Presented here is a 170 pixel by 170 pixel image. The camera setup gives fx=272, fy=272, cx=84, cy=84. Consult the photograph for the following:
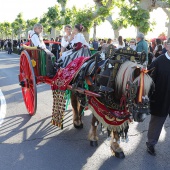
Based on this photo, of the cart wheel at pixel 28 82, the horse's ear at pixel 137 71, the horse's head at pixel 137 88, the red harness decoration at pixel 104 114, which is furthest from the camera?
the cart wheel at pixel 28 82

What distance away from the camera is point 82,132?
4.72 m

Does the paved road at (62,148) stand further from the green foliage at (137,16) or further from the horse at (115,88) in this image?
the green foliage at (137,16)

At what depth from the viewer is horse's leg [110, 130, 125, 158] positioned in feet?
12.2

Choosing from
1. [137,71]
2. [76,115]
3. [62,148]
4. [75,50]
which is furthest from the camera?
[75,50]

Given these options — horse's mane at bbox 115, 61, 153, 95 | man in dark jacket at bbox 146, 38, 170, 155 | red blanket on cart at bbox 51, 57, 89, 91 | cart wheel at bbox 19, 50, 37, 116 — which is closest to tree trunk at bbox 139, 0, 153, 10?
cart wheel at bbox 19, 50, 37, 116

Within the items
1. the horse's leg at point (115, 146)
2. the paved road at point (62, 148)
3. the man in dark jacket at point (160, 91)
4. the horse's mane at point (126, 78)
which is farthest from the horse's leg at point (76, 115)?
the horse's mane at point (126, 78)

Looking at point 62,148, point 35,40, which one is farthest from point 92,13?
point 62,148

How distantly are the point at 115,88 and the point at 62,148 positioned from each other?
131cm

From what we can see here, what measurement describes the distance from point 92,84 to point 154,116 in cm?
97

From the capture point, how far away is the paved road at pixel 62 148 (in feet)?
11.5

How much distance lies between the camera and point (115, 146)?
149 inches

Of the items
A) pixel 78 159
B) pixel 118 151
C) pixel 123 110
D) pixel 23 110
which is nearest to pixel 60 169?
pixel 78 159

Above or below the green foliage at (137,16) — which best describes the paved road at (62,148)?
below

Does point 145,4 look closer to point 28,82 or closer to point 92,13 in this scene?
point 92,13
